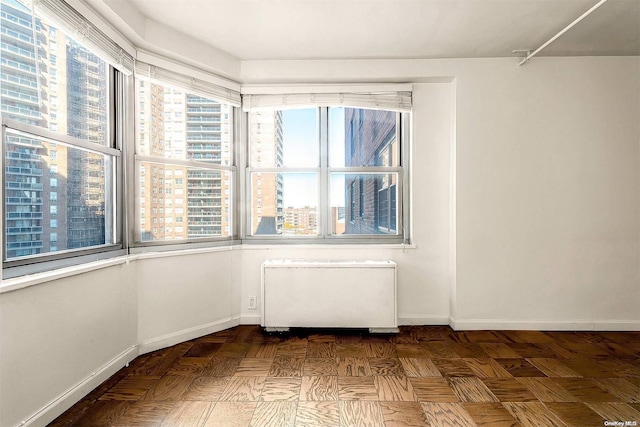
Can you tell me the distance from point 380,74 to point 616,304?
326 centimetres

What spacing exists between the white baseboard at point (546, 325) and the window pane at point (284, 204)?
1.82m

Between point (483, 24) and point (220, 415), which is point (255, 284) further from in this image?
point (483, 24)

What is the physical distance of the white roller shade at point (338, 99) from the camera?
3668 mm

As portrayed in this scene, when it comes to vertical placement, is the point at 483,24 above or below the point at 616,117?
above

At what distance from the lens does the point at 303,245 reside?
3.75m

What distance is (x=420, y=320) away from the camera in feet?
12.2

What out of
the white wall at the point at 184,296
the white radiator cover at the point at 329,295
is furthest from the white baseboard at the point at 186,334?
the white radiator cover at the point at 329,295

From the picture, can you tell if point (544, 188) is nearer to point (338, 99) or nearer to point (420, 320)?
point (420, 320)

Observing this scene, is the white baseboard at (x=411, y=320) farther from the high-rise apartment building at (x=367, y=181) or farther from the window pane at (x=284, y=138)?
the window pane at (x=284, y=138)

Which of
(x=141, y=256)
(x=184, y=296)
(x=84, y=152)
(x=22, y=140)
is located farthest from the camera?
(x=184, y=296)

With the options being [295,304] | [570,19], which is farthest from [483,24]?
[295,304]

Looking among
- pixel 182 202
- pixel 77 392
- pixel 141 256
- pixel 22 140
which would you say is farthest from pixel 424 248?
pixel 22 140

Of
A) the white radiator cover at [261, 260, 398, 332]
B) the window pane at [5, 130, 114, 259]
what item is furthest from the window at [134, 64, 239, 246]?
the white radiator cover at [261, 260, 398, 332]

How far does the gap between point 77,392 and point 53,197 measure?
1.22 meters
